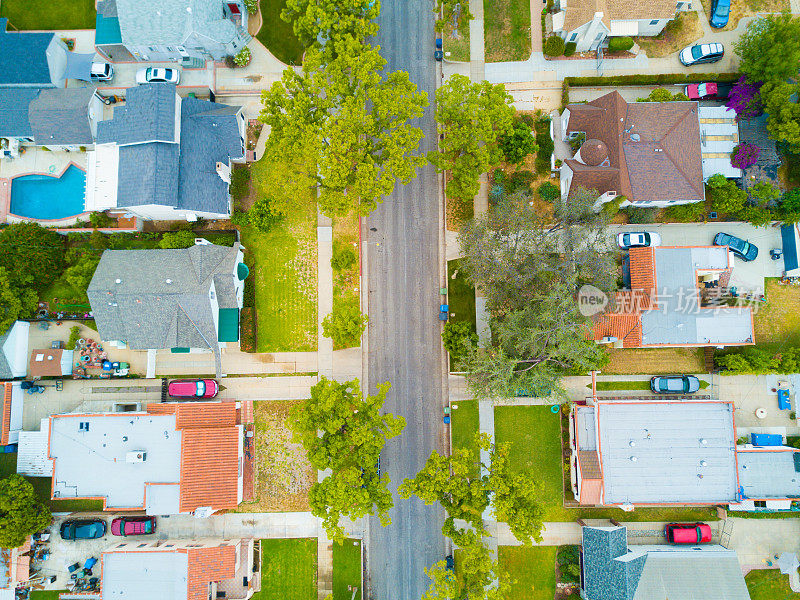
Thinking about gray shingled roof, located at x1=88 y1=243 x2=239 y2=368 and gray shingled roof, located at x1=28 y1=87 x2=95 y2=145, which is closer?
Answer: gray shingled roof, located at x1=88 y1=243 x2=239 y2=368

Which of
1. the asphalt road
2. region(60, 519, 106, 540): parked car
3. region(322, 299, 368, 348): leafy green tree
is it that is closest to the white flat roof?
region(60, 519, 106, 540): parked car

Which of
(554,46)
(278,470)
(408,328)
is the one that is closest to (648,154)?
(554,46)

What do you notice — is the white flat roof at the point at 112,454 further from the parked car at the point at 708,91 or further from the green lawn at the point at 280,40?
the parked car at the point at 708,91

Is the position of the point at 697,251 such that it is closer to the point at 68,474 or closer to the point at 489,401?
the point at 489,401

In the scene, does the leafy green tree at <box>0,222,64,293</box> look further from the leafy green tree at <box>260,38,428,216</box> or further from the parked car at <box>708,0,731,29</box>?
the parked car at <box>708,0,731,29</box>
